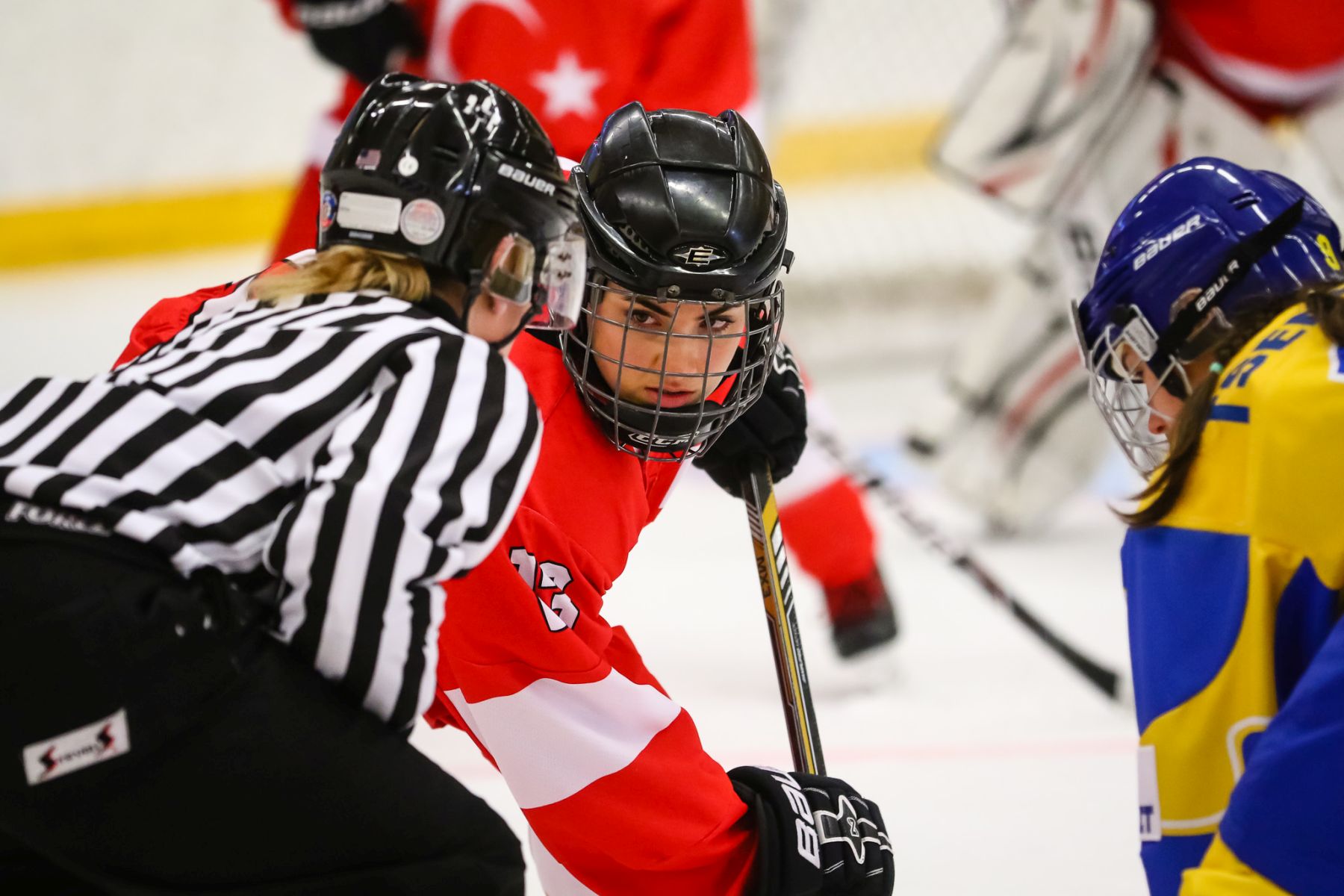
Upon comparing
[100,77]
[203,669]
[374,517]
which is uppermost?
[374,517]

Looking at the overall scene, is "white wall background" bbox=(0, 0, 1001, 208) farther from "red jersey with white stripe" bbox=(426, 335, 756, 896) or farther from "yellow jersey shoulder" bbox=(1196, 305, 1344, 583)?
"yellow jersey shoulder" bbox=(1196, 305, 1344, 583)

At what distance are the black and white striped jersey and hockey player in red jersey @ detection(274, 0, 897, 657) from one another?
59.3 inches

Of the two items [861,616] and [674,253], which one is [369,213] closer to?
[674,253]

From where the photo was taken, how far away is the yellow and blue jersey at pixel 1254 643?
0.89 m

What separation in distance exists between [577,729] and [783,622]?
1.31 feet

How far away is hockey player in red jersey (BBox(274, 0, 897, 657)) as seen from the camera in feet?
8.19

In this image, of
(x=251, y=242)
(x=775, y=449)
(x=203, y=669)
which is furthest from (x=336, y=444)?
(x=251, y=242)

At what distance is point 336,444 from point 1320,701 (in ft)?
2.20

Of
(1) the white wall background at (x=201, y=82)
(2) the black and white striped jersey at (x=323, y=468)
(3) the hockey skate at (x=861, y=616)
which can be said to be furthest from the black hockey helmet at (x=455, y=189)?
(1) the white wall background at (x=201, y=82)

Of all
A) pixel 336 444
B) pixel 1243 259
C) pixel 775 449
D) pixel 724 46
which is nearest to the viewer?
pixel 336 444

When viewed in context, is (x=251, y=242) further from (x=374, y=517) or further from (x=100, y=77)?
(x=374, y=517)

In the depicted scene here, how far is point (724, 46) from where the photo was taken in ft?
8.80

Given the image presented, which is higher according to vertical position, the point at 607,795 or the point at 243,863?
the point at 243,863

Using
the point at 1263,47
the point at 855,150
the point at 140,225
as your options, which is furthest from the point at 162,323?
the point at 140,225
